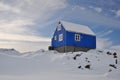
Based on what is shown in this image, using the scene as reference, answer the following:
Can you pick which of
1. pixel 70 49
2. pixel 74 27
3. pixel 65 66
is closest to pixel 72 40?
pixel 70 49

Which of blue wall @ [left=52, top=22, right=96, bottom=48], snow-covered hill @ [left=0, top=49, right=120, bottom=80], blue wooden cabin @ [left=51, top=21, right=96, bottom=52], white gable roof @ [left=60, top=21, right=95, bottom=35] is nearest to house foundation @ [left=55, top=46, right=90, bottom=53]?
blue wooden cabin @ [left=51, top=21, right=96, bottom=52]

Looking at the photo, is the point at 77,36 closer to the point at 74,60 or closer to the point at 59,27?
the point at 59,27

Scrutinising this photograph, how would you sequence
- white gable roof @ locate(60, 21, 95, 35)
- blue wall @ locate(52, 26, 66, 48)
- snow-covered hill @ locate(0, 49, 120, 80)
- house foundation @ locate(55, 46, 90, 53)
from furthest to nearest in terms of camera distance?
1. white gable roof @ locate(60, 21, 95, 35)
2. blue wall @ locate(52, 26, 66, 48)
3. house foundation @ locate(55, 46, 90, 53)
4. snow-covered hill @ locate(0, 49, 120, 80)

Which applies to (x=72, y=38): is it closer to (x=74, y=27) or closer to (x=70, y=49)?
(x=70, y=49)

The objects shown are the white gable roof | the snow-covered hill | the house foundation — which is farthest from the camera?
the white gable roof

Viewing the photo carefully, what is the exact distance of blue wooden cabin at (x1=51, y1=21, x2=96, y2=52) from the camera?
43431 millimetres

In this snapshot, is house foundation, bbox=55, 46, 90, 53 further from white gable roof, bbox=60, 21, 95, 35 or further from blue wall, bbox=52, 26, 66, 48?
white gable roof, bbox=60, 21, 95, 35

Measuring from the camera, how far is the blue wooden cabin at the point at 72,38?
142ft

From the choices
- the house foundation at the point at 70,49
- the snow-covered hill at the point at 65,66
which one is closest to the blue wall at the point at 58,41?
the house foundation at the point at 70,49

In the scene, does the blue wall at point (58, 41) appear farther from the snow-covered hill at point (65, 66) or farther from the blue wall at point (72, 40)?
the snow-covered hill at point (65, 66)

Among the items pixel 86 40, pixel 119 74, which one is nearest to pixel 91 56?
pixel 119 74

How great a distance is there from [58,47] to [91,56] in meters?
13.6

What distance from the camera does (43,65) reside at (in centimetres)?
2692

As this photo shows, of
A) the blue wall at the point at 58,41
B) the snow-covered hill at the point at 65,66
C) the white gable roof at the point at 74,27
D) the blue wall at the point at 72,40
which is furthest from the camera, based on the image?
the white gable roof at the point at 74,27
